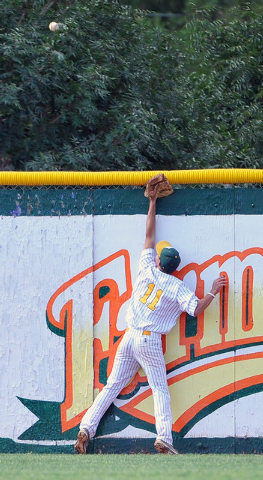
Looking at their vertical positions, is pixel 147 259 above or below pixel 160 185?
below

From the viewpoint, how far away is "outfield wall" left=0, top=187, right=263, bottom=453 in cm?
508

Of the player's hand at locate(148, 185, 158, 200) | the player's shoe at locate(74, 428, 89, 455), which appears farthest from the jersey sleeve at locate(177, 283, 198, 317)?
the player's shoe at locate(74, 428, 89, 455)

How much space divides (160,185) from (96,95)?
3.04 metres

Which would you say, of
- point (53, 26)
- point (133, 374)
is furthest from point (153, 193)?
point (53, 26)

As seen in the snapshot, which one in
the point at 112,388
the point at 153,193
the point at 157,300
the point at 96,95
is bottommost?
the point at 112,388

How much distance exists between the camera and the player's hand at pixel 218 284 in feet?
16.3

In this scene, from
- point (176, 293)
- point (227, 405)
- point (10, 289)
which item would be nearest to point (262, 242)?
point (176, 293)

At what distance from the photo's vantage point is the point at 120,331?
513 centimetres

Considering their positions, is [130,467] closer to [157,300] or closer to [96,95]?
[157,300]

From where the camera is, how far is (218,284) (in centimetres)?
501

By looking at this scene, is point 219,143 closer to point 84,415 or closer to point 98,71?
point 98,71

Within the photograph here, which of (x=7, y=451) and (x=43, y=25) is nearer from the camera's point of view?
(x=7, y=451)

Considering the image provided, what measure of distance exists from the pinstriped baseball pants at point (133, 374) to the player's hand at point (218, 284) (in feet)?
1.66

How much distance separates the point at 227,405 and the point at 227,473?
4.36 feet
